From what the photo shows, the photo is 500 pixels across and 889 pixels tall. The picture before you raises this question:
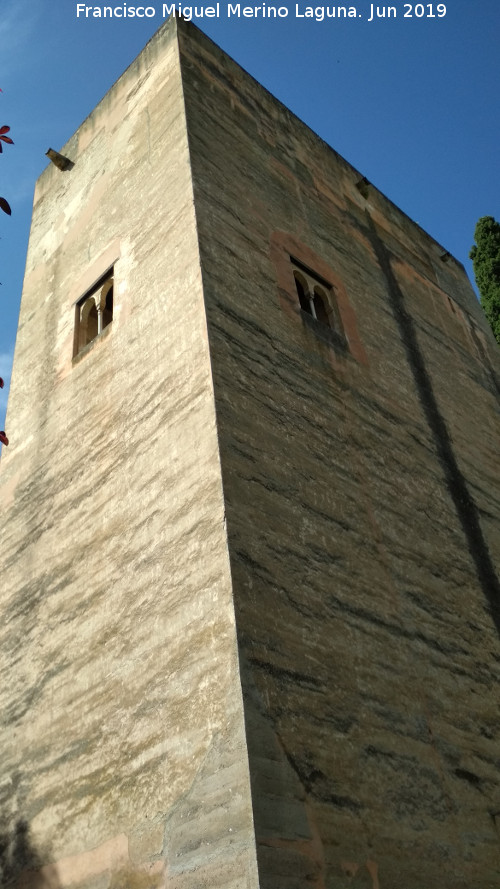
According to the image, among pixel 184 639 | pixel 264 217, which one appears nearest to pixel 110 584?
pixel 184 639

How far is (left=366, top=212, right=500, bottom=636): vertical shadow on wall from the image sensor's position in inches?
245

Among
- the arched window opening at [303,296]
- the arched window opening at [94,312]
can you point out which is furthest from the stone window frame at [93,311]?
the arched window opening at [303,296]

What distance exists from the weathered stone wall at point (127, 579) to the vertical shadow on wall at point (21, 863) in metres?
0.01

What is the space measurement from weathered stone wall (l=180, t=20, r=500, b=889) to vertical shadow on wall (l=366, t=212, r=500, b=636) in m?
0.02

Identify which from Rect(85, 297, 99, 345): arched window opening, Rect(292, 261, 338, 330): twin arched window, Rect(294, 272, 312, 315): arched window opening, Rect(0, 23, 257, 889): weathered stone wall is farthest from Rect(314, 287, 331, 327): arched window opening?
Rect(85, 297, 99, 345): arched window opening

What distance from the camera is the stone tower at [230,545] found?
3891 millimetres

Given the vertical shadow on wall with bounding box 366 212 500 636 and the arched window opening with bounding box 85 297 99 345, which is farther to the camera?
the arched window opening with bounding box 85 297 99 345

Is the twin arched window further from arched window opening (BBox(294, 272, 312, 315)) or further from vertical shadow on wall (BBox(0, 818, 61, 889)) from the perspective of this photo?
vertical shadow on wall (BBox(0, 818, 61, 889))

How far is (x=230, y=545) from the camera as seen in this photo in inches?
169

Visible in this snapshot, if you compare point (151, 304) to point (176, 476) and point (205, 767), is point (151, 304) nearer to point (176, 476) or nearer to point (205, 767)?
point (176, 476)

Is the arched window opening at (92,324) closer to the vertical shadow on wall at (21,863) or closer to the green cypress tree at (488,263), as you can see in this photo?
the vertical shadow on wall at (21,863)

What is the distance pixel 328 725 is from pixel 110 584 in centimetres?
159

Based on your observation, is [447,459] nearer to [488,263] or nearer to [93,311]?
[93,311]

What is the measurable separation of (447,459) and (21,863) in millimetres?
4233
